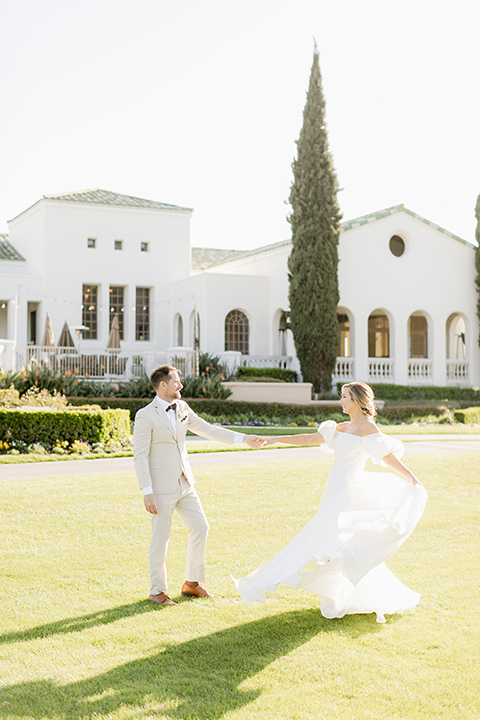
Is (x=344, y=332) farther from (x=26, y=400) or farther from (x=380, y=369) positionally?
(x=26, y=400)

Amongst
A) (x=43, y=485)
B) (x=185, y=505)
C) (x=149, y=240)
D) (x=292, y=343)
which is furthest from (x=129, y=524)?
(x=149, y=240)

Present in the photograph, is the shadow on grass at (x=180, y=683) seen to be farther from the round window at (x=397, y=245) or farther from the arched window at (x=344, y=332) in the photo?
the arched window at (x=344, y=332)

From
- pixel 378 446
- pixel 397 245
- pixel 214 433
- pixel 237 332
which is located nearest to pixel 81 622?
pixel 214 433

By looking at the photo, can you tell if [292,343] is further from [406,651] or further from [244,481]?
[406,651]

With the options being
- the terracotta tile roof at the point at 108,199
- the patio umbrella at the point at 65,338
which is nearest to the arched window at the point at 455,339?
the terracotta tile roof at the point at 108,199

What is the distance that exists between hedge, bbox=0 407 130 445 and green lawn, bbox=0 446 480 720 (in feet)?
16.9

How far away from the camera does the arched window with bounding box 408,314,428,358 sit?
109 feet

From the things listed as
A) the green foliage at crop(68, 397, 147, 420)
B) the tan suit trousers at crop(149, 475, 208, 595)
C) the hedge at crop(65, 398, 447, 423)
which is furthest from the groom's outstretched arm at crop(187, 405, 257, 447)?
the hedge at crop(65, 398, 447, 423)

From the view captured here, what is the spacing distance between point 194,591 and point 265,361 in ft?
70.2

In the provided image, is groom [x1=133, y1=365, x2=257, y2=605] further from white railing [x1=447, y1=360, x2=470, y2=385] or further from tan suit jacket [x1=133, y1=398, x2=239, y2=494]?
white railing [x1=447, y1=360, x2=470, y2=385]

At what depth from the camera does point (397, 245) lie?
29.0 meters

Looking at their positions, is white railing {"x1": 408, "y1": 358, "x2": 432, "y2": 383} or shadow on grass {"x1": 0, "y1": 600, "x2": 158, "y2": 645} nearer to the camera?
shadow on grass {"x1": 0, "y1": 600, "x2": 158, "y2": 645}

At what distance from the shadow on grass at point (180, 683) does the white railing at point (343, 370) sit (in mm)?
22159

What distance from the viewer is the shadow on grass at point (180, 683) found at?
163 inches
